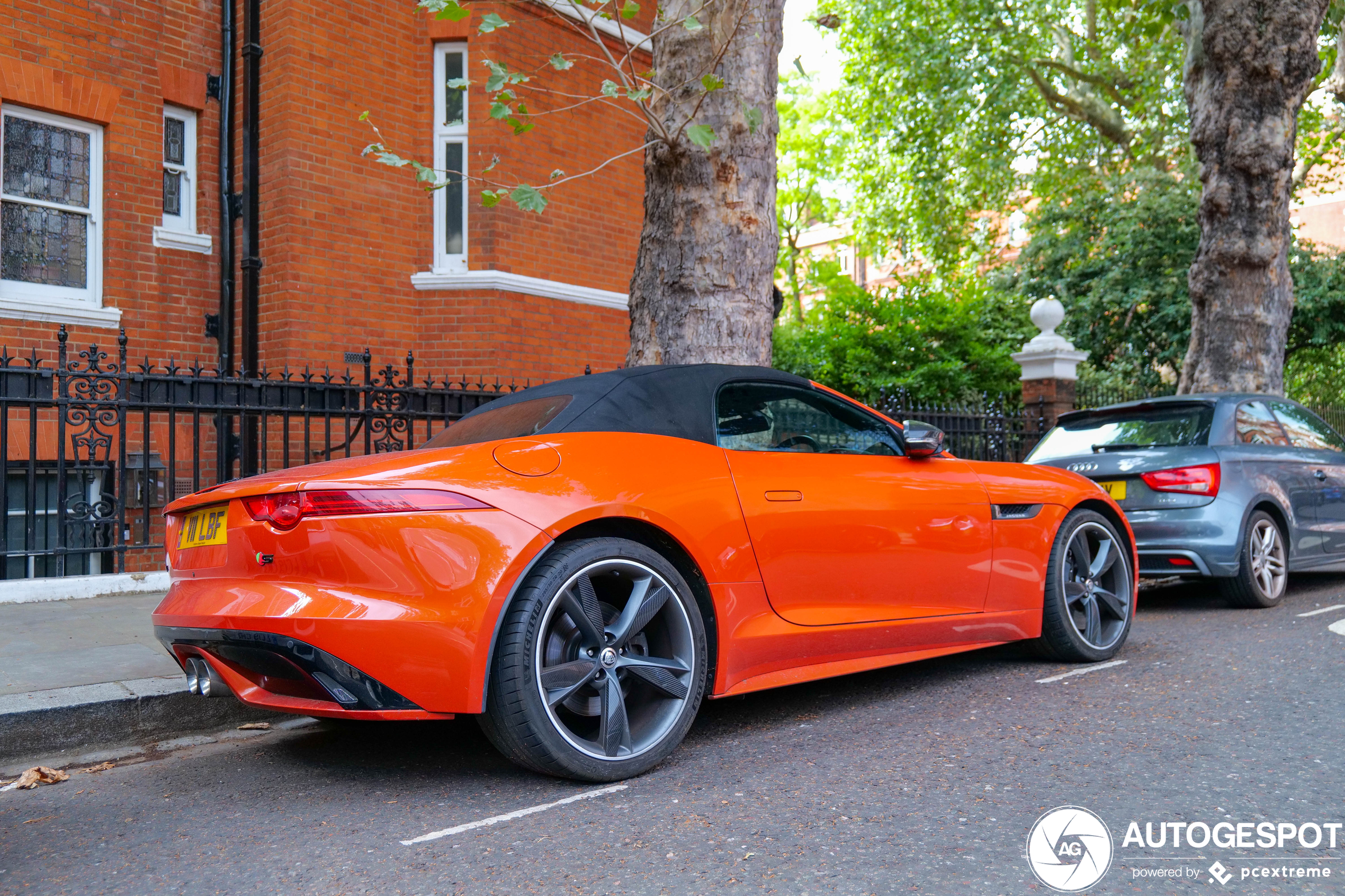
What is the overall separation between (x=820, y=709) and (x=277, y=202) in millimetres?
7988

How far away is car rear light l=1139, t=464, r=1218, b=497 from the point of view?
6875mm

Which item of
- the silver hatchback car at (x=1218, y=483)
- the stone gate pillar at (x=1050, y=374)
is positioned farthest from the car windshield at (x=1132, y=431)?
the stone gate pillar at (x=1050, y=374)

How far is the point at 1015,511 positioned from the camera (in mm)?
4926

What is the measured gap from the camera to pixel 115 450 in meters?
9.14

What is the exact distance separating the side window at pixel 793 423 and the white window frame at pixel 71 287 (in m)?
7.48

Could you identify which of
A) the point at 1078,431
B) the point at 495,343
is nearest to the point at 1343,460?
the point at 1078,431

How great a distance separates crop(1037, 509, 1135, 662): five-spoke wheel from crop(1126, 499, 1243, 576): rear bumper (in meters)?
1.57

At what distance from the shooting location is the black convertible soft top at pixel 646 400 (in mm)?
3746

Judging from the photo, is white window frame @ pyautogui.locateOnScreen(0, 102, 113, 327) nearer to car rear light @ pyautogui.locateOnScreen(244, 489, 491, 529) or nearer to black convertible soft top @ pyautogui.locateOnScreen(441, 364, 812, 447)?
black convertible soft top @ pyautogui.locateOnScreen(441, 364, 812, 447)

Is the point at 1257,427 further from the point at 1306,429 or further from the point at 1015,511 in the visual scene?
the point at 1015,511

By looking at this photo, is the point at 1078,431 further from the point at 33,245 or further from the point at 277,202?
the point at 33,245

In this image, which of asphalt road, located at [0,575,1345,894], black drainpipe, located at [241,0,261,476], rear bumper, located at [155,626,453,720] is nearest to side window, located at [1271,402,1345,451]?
asphalt road, located at [0,575,1345,894]

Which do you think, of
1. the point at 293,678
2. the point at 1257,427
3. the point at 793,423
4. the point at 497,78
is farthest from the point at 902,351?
the point at 293,678

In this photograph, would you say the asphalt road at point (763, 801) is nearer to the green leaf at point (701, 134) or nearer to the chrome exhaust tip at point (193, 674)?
the chrome exhaust tip at point (193, 674)
